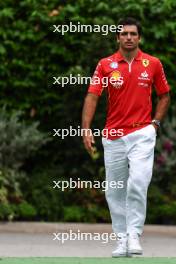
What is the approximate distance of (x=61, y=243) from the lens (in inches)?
444

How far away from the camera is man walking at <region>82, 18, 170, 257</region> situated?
8562 mm

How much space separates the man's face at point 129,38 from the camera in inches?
341

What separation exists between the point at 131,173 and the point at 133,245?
57 centimetres

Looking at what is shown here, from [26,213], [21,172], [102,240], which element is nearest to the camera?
[102,240]

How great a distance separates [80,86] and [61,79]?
65cm

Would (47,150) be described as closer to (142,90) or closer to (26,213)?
(26,213)

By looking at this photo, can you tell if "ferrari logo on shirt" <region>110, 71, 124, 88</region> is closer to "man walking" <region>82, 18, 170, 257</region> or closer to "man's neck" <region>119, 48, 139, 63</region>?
"man walking" <region>82, 18, 170, 257</region>

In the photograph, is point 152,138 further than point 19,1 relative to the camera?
No

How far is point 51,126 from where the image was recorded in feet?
46.5

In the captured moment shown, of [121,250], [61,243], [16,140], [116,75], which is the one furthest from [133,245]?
[16,140]

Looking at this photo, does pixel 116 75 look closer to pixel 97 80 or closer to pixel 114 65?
pixel 114 65

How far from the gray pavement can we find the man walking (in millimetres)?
1454

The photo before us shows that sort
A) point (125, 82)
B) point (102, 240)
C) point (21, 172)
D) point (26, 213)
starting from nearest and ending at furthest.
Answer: point (125, 82) < point (102, 240) < point (26, 213) < point (21, 172)

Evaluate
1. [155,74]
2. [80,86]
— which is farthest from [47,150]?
[155,74]
